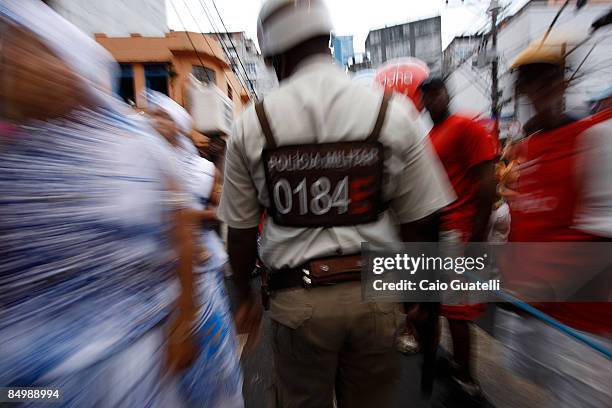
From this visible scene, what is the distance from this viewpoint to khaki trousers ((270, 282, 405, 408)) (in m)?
1.15

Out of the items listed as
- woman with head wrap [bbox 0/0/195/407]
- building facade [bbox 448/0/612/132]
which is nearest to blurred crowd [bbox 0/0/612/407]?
woman with head wrap [bbox 0/0/195/407]

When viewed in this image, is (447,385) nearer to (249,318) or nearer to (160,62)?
(249,318)

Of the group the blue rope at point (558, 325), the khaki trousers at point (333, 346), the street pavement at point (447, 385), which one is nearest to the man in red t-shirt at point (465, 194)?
the street pavement at point (447, 385)

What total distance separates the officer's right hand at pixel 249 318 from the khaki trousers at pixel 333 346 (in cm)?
25

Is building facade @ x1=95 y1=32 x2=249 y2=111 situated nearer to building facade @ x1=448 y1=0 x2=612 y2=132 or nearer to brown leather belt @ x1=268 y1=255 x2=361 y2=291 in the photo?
building facade @ x1=448 y1=0 x2=612 y2=132

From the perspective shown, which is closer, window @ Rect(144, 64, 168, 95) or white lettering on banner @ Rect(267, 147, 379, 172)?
white lettering on banner @ Rect(267, 147, 379, 172)

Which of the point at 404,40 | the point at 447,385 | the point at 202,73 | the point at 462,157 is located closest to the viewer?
the point at 462,157

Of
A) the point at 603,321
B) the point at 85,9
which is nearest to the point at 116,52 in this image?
the point at 85,9

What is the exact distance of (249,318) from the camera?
4.89 ft

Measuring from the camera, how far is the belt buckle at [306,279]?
1.17 m

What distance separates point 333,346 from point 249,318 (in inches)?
18.5

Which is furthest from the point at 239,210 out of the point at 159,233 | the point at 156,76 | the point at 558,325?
the point at 156,76

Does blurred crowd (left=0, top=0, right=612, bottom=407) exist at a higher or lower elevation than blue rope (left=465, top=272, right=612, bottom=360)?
higher

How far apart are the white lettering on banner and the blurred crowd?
0.09 meters
